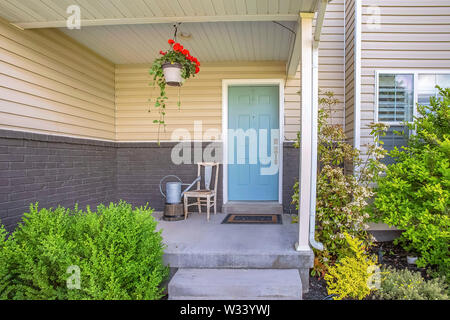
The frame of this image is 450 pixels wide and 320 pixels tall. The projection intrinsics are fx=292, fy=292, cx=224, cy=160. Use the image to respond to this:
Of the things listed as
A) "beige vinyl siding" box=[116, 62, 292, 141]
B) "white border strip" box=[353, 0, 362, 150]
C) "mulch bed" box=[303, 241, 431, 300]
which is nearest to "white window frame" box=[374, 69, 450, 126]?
"white border strip" box=[353, 0, 362, 150]

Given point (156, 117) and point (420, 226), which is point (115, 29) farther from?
point (420, 226)

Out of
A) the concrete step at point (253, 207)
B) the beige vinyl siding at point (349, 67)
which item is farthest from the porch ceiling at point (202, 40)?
the concrete step at point (253, 207)

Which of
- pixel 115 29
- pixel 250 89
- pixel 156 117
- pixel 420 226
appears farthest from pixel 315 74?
pixel 156 117

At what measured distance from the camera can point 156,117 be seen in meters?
4.54

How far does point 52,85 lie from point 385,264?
Answer: 13.2 ft

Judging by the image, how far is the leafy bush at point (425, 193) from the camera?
8.75 feet

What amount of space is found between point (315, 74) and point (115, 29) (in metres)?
2.31

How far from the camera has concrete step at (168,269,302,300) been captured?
2238mm


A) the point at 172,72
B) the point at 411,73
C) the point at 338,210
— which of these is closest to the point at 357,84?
the point at 411,73

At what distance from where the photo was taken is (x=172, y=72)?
3199 millimetres

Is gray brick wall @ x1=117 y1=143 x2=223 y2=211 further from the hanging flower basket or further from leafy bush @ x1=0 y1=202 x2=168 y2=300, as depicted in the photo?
leafy bush @ x1=0 y1=202 x2=168 y2=300

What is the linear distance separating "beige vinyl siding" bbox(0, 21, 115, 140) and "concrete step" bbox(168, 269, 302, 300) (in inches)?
87.0
